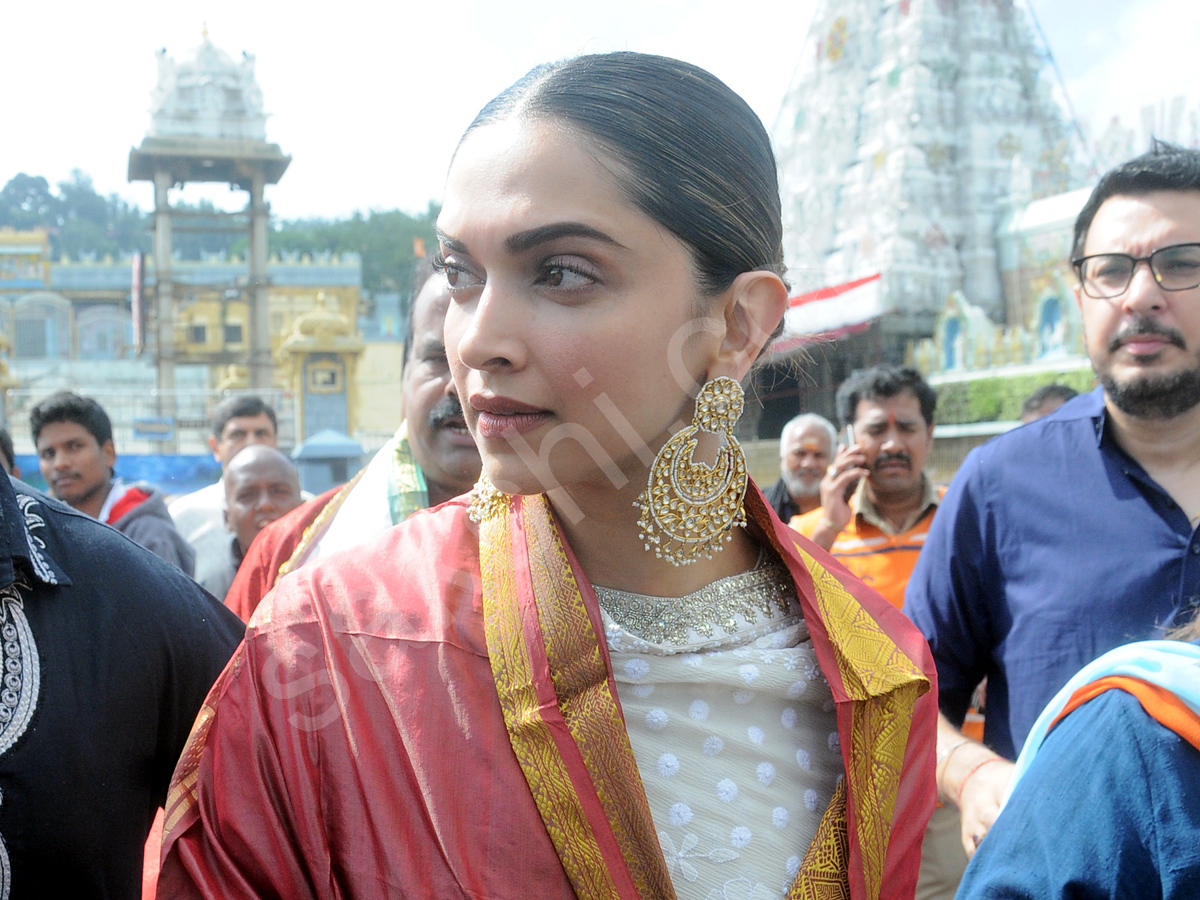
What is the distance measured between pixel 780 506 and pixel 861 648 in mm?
3788

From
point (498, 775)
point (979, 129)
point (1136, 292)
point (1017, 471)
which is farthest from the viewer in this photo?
point (979, 129)

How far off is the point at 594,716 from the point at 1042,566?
114 centimetres

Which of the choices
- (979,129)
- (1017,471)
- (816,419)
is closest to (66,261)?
(979,129)

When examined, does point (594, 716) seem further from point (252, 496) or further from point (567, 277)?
point (252, 496)

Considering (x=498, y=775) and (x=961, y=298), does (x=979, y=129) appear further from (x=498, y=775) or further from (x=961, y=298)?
(x=498, y=775)

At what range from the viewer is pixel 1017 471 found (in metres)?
2.17

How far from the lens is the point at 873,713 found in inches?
58.4

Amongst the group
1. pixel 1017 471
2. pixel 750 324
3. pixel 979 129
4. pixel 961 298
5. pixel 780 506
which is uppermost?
pixel 979 129

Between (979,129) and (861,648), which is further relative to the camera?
(979,129)

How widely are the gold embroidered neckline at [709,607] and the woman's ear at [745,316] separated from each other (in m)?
0.32

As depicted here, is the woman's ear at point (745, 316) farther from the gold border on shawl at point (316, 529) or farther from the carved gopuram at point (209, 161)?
the carved gopuram at point (209, 161)

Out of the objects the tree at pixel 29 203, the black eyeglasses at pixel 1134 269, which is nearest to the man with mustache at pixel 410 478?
the black eyeglasses at pixel 1134 269

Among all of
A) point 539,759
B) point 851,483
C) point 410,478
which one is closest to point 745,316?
point 539,759

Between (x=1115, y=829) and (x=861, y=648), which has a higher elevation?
(x=861, y=648)
